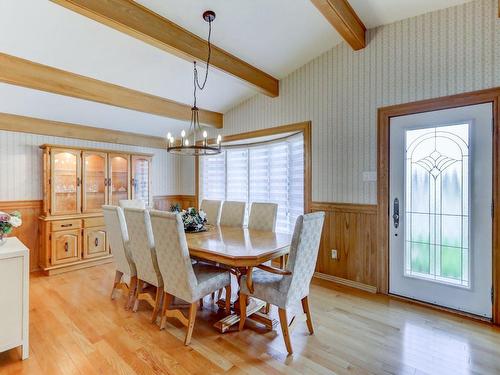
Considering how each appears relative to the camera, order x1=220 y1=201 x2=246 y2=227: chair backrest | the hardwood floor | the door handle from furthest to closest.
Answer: x1=220 y1=201 x2=246 y2=227: chair backrest
the door handle
the hardwood floor

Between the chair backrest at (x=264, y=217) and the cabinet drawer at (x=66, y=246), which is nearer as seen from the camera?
the chair backrest at (x=264, y=217)

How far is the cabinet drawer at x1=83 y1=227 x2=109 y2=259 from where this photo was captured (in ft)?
13.5

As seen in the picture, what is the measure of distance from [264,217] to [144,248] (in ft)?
4.69

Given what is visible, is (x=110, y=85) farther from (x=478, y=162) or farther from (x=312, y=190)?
(x=478, y=162)

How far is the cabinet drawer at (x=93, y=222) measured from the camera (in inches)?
162

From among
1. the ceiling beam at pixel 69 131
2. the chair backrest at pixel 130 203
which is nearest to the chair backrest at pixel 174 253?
the chair backrest at pixel 130 203

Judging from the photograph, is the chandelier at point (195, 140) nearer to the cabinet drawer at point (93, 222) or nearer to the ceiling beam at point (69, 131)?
the ceiling beam at point (69, 131)

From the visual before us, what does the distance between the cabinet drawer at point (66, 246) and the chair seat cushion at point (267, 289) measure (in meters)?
3.01

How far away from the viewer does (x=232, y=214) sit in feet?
12.0

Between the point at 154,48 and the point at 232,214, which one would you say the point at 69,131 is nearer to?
the point at 154,48

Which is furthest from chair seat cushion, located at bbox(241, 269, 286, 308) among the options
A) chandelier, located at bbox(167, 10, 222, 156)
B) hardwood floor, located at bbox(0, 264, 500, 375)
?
chandelier, located at bbox(167, 10, 222, 156)

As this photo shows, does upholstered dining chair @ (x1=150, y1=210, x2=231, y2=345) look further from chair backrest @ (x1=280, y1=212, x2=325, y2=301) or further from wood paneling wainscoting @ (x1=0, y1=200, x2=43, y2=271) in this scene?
wood paneling wainscoting @ (x1=0, y1=200, x2=43, y2=271)

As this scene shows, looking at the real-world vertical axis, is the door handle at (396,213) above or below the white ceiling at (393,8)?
below

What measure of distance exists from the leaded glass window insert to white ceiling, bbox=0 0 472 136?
1.33 m
